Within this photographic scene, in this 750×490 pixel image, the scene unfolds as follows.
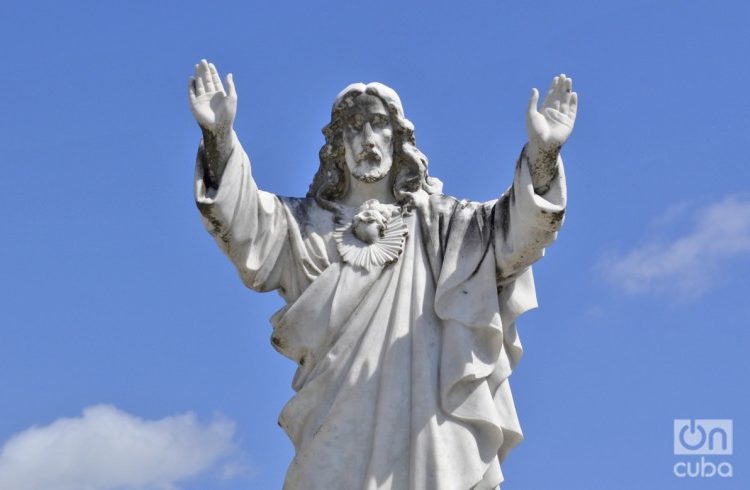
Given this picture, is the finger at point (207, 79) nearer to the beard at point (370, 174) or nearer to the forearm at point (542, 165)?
the beard at point (370, 174)

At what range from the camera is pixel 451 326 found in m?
17.3

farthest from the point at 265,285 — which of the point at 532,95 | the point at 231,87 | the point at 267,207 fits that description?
the point at 532,95

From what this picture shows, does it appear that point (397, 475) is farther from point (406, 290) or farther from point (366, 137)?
point (366, 137)

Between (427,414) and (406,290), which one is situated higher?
(406,290)

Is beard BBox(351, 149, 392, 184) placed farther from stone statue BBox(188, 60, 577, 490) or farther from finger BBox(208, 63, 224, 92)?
finger BBox(208, 63, 224, 92)

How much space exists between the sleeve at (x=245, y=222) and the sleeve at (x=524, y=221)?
1889mm

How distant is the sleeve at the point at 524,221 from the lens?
55.8 ft

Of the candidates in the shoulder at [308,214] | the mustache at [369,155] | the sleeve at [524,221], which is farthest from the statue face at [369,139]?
the sleeve at [524,221]

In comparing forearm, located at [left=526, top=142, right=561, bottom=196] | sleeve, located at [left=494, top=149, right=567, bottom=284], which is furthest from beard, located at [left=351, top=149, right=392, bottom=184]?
forearm, located at [left=526, top=142, right=561, bottom=196]

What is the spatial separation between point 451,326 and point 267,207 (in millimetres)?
1913

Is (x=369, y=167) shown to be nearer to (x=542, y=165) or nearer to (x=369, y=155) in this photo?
(x=369, y=155)

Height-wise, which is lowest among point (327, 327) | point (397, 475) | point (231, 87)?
point (397, 475)

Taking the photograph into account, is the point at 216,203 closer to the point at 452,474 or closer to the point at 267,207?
the point at 267,207

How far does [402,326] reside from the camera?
17.4 metres
